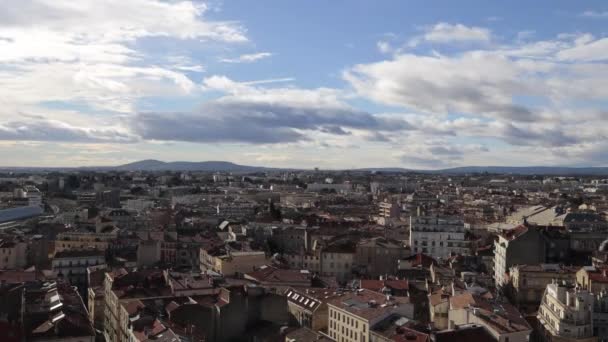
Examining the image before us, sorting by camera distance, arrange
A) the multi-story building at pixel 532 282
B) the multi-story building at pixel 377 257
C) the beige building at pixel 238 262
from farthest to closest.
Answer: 1. the multi-story building at pixel 377 257
2. the beige building at pixel 238 262
3. the multi-story building at pixel 532 282

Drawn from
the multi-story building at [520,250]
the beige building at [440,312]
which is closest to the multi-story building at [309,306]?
the beige building at [440,312]

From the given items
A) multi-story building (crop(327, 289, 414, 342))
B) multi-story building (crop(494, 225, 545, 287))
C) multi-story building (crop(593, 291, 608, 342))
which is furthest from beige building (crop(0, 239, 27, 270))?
multi-story building (crop(593, 291, 608, 342))

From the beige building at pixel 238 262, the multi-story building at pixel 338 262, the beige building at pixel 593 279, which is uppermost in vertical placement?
the beige building at pixel 593 279

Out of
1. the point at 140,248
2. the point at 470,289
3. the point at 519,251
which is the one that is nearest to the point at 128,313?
the point at 470,289

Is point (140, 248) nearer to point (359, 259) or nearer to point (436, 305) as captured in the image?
point (359, 259)

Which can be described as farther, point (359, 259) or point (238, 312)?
point (359, 259)

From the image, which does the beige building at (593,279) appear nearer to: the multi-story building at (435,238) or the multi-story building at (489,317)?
the multi-story building at (489,317)
